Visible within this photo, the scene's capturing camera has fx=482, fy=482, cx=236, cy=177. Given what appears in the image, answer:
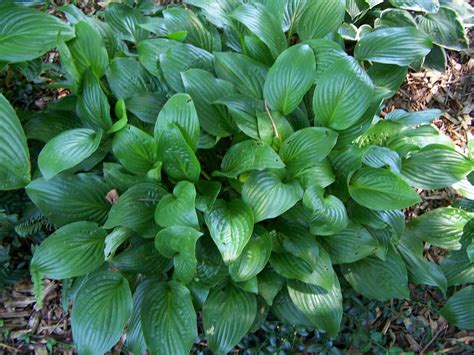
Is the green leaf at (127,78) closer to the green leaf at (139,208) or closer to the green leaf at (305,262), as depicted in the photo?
the green leaf at (139,208)

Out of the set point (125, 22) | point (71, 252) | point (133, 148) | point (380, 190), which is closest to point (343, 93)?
point (380, 190)

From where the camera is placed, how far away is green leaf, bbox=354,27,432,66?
1976mm

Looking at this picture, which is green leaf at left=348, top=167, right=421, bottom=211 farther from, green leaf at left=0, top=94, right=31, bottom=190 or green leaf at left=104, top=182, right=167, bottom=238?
green leaf at left=0, top=94, right=31, bottom=190

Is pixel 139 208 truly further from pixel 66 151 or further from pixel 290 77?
pixel 290 77

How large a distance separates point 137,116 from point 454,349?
5.45ft

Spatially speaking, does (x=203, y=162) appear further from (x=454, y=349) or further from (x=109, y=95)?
(x=454, y=349)

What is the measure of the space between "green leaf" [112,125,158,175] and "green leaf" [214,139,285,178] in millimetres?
253

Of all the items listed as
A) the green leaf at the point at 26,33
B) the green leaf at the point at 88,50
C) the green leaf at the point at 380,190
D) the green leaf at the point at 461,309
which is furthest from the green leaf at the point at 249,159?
the green leaf at the point at 461,309

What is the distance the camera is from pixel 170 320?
1688 mm

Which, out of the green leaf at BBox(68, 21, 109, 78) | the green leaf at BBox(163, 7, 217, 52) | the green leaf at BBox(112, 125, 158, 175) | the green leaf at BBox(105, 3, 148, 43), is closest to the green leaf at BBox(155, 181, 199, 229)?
the green leaf at BBox(112, 125, 158, 175)

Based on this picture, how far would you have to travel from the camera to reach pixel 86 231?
5.59 ft

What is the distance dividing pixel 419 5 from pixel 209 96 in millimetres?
1288

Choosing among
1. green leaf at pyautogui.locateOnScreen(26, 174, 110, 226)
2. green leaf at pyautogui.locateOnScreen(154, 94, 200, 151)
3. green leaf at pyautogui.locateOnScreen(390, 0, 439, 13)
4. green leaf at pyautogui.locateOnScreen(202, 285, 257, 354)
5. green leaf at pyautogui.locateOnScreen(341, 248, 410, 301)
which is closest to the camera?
green leaf at pyautogui.locateOnScreen(154, 94, 200, 151)

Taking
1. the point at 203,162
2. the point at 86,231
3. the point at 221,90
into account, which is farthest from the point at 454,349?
the point at 86,231
